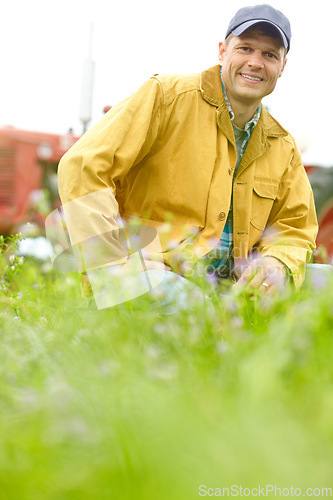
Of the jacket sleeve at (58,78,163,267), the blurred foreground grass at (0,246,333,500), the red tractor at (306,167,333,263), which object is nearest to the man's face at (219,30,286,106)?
the jacket sleeve at (58,78,163,267)

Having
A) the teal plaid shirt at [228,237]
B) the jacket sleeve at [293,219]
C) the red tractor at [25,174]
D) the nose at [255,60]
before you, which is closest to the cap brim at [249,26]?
the nose at [255,60]

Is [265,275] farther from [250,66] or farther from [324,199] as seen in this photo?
[324,199]

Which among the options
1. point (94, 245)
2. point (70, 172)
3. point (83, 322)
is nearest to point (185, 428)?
point (83, 322)

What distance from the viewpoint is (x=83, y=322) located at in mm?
1795

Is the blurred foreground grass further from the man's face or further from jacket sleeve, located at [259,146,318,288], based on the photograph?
the man's face

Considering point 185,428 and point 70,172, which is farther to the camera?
point 70,172

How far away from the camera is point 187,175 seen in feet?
8.56

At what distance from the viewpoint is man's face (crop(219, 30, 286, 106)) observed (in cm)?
263

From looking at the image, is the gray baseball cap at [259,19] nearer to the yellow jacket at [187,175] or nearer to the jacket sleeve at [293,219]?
the yellow jacket at [187,175]

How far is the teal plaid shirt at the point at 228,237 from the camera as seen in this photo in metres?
2.71

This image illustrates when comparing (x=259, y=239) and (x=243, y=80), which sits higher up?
(x=243, y=80)

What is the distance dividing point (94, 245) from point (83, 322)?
46cm

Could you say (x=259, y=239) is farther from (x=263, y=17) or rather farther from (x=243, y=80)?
(x=263, y=17)

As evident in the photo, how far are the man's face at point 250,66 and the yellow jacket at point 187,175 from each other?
77mm
